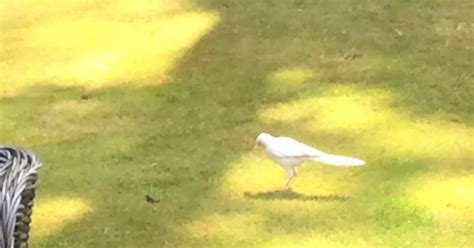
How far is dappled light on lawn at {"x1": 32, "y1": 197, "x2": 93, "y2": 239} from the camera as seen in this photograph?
2.35 m

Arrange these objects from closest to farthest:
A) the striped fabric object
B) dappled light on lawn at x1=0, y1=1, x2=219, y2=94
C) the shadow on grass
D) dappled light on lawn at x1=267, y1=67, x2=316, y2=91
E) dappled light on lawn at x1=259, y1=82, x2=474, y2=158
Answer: the striped fabric object
the shadow on grass
dappled light on lawn at x1=259, y1=82, x2=474, y2=158
dappled light on lawn at x1=267, y1=67, x2=316, y2=91
dappled light on lawn at x1=0, y1=1, x2=219, y2=94

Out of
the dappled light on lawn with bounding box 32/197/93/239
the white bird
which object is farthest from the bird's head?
the dappled light on lawn with bounding box 32/197/93/239

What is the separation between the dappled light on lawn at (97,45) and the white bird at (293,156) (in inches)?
35.9

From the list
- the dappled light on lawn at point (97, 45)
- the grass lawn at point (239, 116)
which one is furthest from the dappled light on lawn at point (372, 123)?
the dappled light on lawn at point (97, 45)

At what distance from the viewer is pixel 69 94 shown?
325 centimetres

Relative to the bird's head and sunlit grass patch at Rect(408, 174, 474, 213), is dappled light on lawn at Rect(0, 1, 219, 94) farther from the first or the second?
sunlit grass patch at Rect(408, 174, 474, 213)

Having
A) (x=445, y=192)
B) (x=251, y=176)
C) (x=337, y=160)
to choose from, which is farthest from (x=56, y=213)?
(x=445, y=192)

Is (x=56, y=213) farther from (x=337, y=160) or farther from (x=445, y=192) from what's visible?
(x=445, y=192)

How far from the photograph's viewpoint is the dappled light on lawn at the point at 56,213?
2350 millimetres

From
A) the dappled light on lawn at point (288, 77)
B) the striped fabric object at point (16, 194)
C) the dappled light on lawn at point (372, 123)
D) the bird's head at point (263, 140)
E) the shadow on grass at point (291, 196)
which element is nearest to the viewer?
the striped fabric object at point (16, 194)

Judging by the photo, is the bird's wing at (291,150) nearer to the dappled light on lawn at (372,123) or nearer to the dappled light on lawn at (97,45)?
the dappled light on lawn at (372,123)

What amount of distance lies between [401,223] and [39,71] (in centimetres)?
159

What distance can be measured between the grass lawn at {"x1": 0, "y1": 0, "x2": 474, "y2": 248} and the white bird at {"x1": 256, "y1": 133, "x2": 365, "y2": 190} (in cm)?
5

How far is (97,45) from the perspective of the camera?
3664mm
